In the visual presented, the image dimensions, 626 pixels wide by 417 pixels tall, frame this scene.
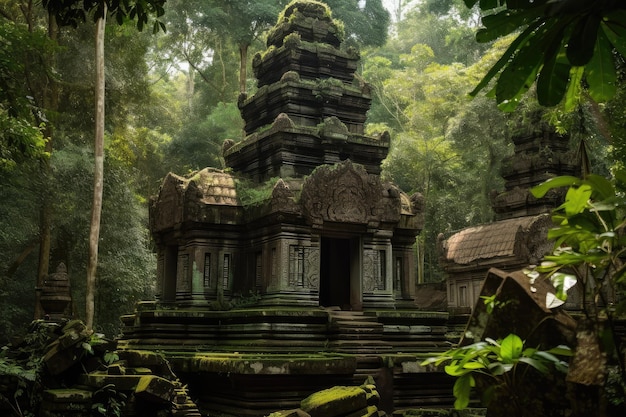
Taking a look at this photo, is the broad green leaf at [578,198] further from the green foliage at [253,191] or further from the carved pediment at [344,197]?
the green foliage at [253,191]

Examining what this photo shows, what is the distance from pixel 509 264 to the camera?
52.4 feet

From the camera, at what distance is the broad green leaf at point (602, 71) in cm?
183

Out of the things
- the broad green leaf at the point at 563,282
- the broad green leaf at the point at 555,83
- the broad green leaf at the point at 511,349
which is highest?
the broad green leaf at the point at 555,83

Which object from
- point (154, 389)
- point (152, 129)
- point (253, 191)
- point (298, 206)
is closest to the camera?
point (154, 389)

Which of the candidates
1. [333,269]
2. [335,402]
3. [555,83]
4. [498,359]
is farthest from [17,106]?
[333,269]

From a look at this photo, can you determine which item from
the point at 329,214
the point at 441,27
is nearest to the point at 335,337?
the point at 329,214

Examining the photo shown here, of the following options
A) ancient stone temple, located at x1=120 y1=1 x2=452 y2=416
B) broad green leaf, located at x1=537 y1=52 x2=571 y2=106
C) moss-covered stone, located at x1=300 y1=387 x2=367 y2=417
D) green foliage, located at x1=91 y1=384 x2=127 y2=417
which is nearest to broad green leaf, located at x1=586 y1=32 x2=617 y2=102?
broad green leaf, located at x1=537 y1=52 x2=571 y2=106

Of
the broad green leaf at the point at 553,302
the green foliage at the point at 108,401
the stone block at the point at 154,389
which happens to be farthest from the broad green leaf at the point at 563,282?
the green foliage at the point at 108,401

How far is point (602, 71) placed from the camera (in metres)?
1.92

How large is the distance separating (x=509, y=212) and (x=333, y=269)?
7.18m

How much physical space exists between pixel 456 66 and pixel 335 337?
20464mm

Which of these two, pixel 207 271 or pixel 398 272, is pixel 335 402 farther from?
pixel 398 272

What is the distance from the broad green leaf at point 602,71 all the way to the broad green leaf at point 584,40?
0.24 meters

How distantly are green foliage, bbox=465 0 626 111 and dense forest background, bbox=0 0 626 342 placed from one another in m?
5.94
